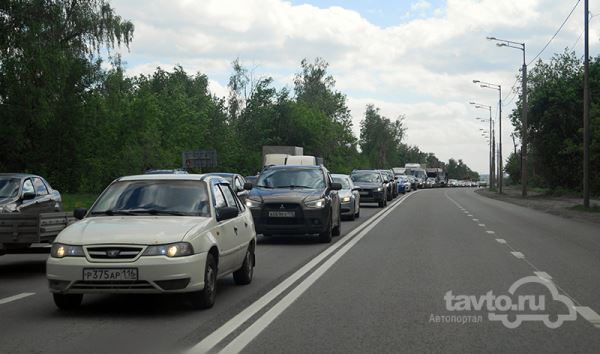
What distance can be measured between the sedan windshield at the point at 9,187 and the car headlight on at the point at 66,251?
21.2 ft

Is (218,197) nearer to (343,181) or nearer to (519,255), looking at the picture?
(519,255)

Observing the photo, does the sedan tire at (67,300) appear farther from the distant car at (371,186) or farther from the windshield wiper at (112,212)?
the distant car at (371,186)

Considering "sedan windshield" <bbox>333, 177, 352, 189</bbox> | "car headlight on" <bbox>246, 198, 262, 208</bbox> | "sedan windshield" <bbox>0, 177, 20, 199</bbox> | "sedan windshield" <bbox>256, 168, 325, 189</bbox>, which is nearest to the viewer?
"sedan windshield" <bbox>0, 177, 20, 199</bbox>

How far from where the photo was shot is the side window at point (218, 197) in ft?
32.2

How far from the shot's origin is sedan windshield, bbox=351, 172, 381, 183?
38.9 m

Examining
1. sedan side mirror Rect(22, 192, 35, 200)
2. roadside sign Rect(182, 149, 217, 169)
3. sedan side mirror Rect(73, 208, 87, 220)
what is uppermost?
roadside sign Rect(182, 149, 217, 169)

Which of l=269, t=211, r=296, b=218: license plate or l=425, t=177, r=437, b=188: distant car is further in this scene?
l=425, t=177, r=437, b=188: distant car

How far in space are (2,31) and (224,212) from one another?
22074 millimetres

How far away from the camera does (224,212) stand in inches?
366

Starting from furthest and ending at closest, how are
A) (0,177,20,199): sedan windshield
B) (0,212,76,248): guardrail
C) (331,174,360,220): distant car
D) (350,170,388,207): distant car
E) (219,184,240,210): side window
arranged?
(350,170,388,207): distant car < (331,174,360,220): distant car < (0,177,20,199): sedan windshield < (0,212,76,248): guardrail < (219,184,240,210): side window

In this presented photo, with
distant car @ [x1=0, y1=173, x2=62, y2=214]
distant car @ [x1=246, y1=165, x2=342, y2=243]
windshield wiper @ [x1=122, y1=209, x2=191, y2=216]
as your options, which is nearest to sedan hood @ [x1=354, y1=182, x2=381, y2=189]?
distant car @ [x1=246, y1=165, x2=342, y2=243]

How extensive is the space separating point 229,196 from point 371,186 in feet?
89.6

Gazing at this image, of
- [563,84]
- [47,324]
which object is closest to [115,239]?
[47,324]

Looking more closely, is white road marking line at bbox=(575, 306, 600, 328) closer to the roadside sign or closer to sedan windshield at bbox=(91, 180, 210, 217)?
sedan windshield at bbox=(91, 180, 210, 217)
